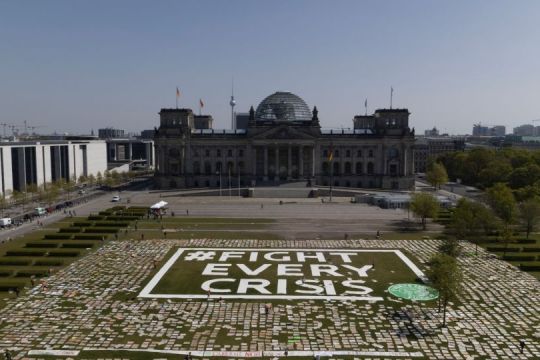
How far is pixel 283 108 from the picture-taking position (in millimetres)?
167625

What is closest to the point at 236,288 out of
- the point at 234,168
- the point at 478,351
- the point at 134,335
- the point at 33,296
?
the point at 134,335

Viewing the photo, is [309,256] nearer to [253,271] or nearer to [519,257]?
[253,271]

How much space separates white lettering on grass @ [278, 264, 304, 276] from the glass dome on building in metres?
110

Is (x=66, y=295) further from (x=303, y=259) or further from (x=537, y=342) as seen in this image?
(x=537, y=342)

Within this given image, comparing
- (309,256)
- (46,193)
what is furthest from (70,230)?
(309,256)

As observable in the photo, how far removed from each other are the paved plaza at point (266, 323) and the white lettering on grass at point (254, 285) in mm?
3661

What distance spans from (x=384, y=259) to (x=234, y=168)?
311ft

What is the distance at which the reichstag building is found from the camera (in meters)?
150

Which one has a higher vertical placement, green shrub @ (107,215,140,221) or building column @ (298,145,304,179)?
building column @ (298,145,304,179)

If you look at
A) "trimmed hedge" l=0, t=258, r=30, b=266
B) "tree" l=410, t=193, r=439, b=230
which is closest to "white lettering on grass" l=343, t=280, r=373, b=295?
"tree" l=410, t=193, r=439, b=230

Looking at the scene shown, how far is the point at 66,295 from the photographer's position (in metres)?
49.5

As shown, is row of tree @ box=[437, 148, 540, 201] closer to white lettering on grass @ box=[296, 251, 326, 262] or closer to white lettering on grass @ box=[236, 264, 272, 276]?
white lettering on grass @ box=[296, 251, 326, 262]

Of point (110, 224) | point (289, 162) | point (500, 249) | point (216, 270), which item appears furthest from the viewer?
point (289, 162)

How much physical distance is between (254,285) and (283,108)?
12080 cm
